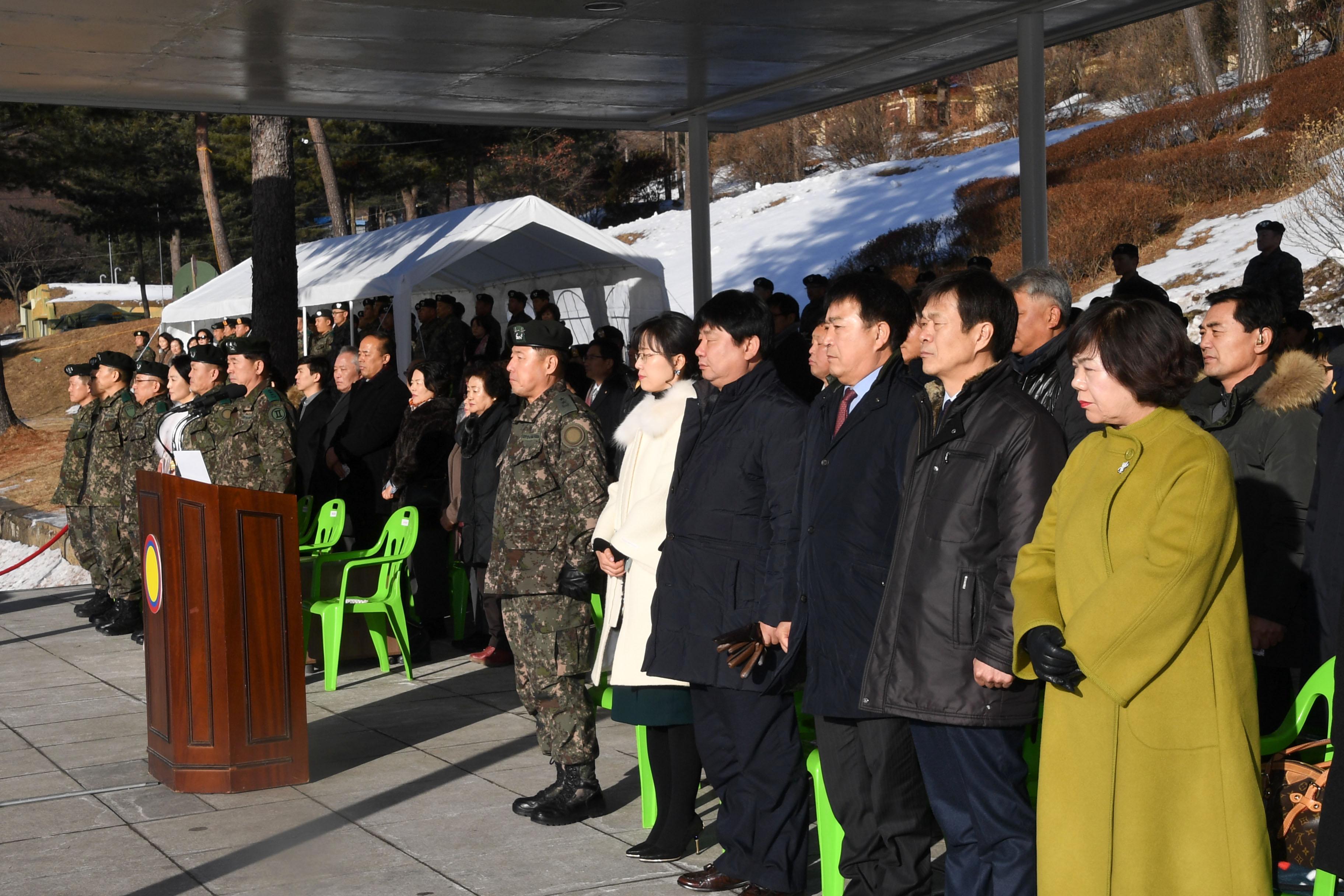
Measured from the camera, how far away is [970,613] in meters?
3.28

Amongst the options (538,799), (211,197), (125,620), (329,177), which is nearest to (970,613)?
(538,799)

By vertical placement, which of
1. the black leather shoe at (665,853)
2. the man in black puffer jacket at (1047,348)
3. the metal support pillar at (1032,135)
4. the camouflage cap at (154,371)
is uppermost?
the metal support pillar at (1032,135)

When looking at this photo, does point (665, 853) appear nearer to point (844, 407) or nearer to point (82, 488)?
point (844, 407)

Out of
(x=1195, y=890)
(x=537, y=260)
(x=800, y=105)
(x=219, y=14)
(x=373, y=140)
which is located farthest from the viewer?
(x=373, y=140)

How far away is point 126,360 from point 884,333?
24.3 feet

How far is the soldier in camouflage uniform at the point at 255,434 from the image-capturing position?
7.55 m

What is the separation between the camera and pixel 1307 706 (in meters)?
3.32

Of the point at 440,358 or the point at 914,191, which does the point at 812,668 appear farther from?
the point at 914,191

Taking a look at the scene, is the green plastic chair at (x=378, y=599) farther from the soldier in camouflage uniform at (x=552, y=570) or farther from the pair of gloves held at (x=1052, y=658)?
the pair of gloves held at (x=1052, y=658)

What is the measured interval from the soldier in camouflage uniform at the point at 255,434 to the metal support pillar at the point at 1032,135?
15.2 ft

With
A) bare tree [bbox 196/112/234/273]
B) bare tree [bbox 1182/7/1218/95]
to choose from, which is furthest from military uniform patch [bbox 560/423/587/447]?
bare tree [bbox 1182/7/1218/95]

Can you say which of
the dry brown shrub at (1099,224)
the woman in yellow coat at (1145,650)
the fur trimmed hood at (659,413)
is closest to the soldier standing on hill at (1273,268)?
the fur trimmed hood at (659,413)

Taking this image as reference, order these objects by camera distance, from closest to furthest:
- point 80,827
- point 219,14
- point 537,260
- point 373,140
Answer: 1. point 80,827
2. point 219,14
3. point 537,260
4. point 373,140

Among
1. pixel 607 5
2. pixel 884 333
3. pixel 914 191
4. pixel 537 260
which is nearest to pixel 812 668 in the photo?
pixel 884 333
